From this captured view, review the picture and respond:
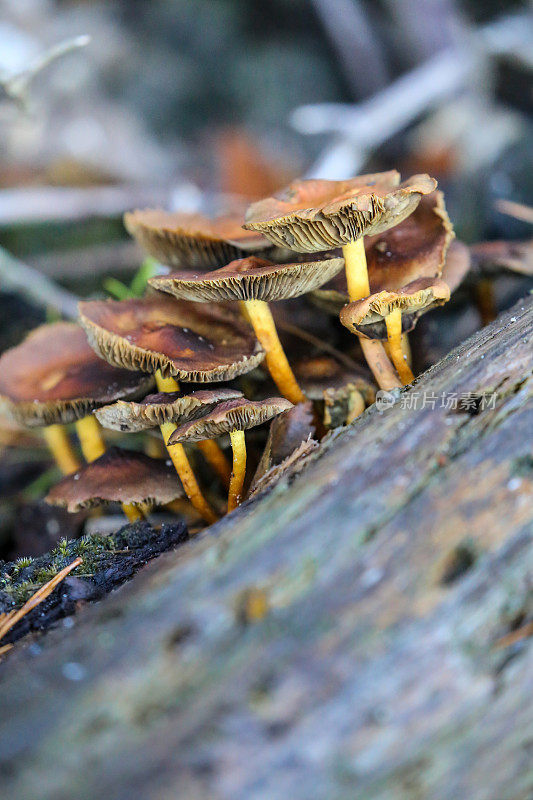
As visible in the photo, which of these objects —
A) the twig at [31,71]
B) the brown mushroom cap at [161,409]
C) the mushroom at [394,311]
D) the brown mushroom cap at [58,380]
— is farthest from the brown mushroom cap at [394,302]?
the twig at [31,71]

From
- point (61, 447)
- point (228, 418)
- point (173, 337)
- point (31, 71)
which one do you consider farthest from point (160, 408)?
point (31, 71)

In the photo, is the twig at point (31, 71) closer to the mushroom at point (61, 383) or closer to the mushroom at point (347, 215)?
the mushroom at point (61, 383)

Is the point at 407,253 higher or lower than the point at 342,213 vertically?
lower

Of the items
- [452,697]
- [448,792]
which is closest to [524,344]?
[452,697]

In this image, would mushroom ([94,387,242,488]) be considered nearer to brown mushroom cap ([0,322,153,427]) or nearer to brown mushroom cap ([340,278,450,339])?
brown mushroom cap ([0,322,153,427])

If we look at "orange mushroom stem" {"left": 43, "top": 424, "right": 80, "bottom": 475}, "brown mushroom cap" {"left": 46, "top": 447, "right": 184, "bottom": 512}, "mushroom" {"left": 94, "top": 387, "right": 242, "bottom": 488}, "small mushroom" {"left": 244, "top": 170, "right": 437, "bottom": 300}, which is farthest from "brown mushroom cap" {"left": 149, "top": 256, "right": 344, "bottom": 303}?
"orange mushroom stem" {"left": 43, "top": 424, "right": 80, "bottom": 475}

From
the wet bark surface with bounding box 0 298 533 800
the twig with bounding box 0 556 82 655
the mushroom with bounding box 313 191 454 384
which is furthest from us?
the mushroom with bounding box 313 191 454 384

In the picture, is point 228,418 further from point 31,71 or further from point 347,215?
point 31,71
